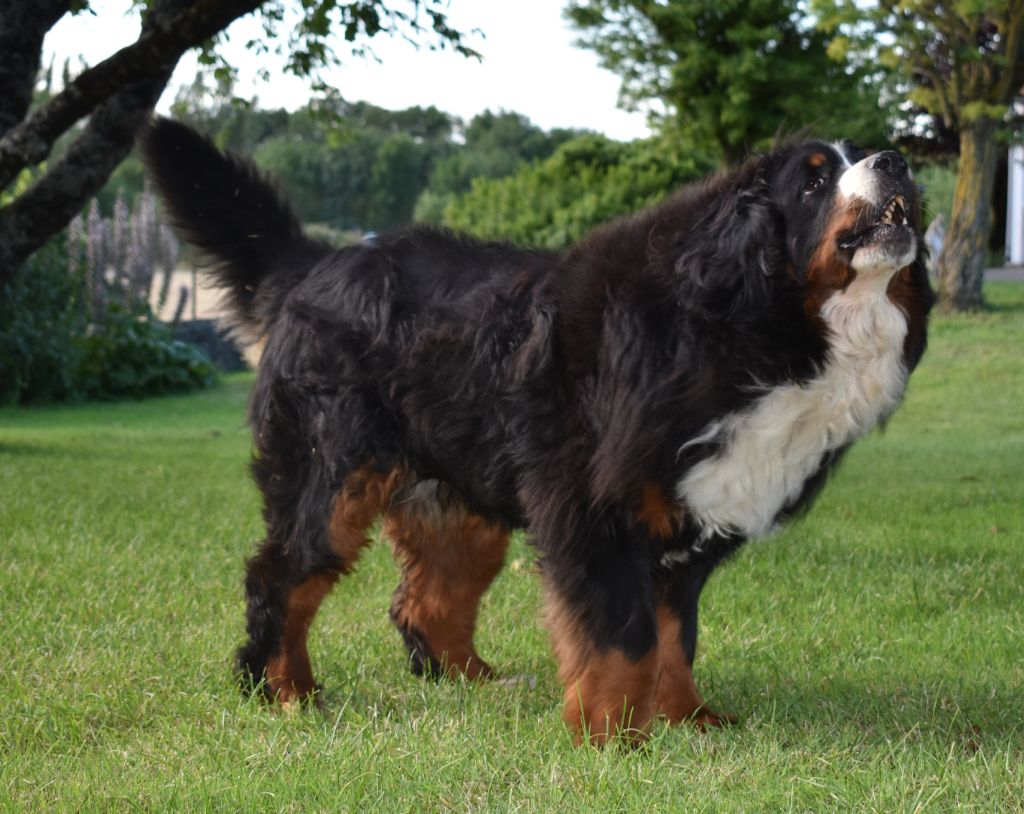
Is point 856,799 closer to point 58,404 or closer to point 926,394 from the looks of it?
point 926,394

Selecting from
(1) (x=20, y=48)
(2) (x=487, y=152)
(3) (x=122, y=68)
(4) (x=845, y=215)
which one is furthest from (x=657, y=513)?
(2) (x=487, y=152)

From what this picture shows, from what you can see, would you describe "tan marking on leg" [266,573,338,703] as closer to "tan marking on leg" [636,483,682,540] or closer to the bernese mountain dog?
the bernese mountain dog

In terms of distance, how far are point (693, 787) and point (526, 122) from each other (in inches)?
2340

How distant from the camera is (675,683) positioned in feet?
13.5

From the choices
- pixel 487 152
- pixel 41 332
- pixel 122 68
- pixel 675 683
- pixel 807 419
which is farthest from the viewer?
pixel 487 152

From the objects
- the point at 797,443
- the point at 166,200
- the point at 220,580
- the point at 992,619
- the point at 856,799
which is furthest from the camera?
the point at 220,580

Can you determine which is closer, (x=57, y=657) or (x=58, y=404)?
(x=57, y=657)

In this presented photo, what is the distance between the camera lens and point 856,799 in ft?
10.5

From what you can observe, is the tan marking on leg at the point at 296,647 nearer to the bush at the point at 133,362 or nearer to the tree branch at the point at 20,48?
the tree branch at the point at 20,48

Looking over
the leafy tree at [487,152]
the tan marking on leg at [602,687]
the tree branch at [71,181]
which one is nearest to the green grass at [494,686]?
the tan marking on leg at [602,687]

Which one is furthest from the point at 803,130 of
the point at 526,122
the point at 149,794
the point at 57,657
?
the point at 526,122

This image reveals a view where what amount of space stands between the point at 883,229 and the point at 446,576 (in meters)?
2.16

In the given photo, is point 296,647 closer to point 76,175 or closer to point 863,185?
point 863,185

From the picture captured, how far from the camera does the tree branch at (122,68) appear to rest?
7121 millimetres
